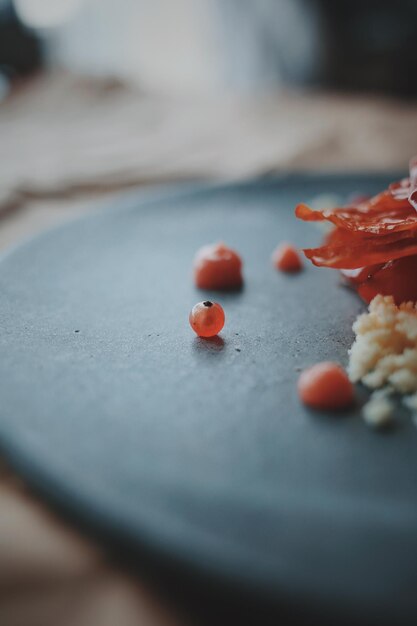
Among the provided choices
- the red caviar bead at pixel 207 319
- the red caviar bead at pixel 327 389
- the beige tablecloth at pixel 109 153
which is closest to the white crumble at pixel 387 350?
the red caviar bead at pixel 327 389

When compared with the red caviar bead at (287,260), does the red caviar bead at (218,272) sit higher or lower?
higher

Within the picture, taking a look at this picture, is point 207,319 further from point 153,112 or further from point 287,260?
point 153,112

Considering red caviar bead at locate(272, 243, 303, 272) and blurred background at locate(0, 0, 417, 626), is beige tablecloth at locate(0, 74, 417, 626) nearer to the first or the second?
blurred background at locate(0, 0, 417, 626)

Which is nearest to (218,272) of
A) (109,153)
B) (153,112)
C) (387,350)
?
(387,350)

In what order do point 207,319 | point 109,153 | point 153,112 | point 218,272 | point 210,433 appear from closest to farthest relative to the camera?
point 210,433 → point 207,319 → point 218,272 → point 109,153 → point 153,112

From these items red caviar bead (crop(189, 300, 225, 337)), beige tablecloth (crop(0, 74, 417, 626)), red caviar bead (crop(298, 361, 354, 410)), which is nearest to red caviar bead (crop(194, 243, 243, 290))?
red caviar bead (crop(189, 300, 225, 337))

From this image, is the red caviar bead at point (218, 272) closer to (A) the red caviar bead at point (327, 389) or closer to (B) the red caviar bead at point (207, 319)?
(B) the red caviar bead at point (207, 319)
